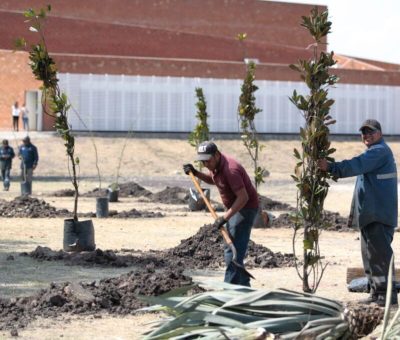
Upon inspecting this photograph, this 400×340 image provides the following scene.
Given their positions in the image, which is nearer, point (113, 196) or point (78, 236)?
Answer: point (78, 236)

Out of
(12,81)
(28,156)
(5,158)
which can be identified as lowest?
(5,158)

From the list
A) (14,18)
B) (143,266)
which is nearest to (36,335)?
(143,266)

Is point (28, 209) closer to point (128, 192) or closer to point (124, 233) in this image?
point (124, 233)

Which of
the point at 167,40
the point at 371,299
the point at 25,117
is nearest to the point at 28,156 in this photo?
the point at 25,117

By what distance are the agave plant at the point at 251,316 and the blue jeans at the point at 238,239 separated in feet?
7.75

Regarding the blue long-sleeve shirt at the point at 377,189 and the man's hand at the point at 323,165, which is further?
the blue long-sleeve shirt at the point at 377,189

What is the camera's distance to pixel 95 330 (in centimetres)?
970

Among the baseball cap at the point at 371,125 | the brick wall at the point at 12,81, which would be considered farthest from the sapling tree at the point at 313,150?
the brick wall at the point at 12,81

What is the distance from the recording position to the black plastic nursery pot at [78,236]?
15758mm

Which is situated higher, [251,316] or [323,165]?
[323,165]

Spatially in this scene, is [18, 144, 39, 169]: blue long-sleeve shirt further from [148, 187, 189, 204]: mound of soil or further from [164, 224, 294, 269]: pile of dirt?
[164, 224, 294, 269]: pile of dirt

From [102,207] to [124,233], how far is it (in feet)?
9.82

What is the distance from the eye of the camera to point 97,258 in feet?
48.3

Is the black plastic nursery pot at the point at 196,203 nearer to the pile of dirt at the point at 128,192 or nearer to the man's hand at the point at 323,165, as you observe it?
the pile of dirt at the point at 128,192
